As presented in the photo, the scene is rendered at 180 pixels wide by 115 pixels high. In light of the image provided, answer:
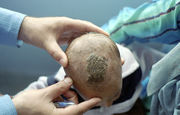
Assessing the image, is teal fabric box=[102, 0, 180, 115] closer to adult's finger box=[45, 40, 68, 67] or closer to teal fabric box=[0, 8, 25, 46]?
adult's finger box=[45, 40, 68, 67]

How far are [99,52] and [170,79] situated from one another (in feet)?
0.87

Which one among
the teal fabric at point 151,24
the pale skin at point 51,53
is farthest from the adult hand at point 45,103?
the teal fabric at point 151,24

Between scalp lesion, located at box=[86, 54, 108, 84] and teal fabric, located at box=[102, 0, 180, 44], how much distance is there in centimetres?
33

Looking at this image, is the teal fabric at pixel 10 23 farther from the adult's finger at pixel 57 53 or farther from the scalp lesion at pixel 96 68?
the scalp lesion at pixel 96 68

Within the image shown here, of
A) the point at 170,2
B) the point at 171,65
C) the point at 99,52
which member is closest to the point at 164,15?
the point at 170,2

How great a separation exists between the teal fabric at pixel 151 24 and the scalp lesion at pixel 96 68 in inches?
13.1

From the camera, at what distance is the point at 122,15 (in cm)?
93

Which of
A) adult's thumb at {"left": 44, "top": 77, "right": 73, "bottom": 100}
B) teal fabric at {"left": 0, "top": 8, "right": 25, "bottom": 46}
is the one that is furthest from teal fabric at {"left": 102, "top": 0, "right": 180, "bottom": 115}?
teal fabric at {"left": 0, "top": 8, "right": 25, "bottom": 46}

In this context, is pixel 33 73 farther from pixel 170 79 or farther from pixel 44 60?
pixel 170 79

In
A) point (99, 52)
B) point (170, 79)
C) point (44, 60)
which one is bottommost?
point (44, 60)

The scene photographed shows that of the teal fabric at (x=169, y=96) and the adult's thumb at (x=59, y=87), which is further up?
the adult's thumb at (x=59, y=87)

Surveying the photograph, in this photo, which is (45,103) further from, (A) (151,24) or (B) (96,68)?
(A) (151,24)

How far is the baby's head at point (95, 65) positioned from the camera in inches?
21.0

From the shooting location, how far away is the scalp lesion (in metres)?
0.53
